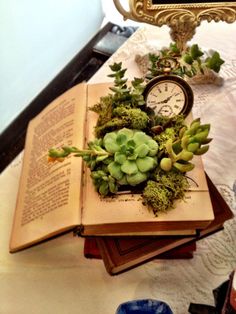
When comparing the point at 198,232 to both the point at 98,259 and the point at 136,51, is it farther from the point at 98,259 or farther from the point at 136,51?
the point at 136,51

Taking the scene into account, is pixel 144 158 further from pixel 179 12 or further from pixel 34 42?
pixel 34 42

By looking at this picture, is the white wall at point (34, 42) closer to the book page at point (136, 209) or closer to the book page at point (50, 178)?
the book page at point (50, 178)

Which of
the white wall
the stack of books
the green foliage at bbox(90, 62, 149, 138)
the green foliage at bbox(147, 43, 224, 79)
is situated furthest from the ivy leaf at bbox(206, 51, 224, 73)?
the white wall

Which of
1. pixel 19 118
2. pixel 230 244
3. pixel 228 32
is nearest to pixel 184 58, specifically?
pixel 230 244

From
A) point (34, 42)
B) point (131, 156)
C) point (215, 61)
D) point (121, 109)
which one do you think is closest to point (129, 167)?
point (131, 156)

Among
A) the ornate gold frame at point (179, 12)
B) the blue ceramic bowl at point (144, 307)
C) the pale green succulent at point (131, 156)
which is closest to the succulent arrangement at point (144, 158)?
the pale green succulent at point (131, 156)

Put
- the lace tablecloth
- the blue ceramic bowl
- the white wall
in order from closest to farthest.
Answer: the blue ceramic bowl
the lace tablecloth
the white wall

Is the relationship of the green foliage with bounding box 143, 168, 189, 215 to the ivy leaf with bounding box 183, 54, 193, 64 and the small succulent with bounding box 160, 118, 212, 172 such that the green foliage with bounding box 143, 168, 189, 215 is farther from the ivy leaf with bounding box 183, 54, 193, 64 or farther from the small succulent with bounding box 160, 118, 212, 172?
the ivy leaf with bounding box 183, 54, 193, 64

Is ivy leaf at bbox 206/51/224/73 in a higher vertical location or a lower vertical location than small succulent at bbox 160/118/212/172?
higher
